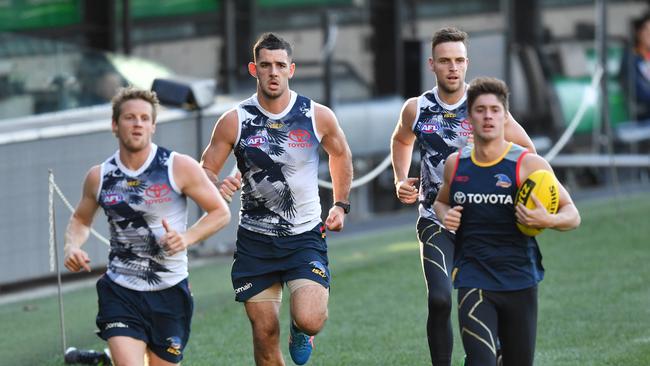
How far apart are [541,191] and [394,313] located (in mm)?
5526

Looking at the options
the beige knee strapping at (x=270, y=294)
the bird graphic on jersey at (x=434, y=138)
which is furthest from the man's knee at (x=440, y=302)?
the beige knee strapping at (x=270, y=294)

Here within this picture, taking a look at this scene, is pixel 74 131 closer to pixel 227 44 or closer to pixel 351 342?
pixel 351 342

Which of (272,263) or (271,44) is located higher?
(271,44)

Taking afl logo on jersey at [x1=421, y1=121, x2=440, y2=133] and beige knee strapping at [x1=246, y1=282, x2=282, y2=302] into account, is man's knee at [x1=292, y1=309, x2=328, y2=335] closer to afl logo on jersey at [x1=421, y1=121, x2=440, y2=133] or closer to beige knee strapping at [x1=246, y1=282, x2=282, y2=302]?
beige knee strapping at [x1=246, y1=282, x2=282, y2=302]

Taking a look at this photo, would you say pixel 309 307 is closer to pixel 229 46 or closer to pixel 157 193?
pixel 157 193

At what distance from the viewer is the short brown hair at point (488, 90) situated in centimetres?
782

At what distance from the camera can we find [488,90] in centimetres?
782

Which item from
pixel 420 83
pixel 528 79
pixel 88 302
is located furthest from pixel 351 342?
pixel 528 79

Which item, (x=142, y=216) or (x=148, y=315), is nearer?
(x=142, y=216)

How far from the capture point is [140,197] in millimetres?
7938

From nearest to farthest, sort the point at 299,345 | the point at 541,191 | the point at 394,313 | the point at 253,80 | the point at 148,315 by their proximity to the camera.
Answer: the point at 541,191 → the point at 148,315 → the point at 299,345 → the point at 394,313 → the point at 253,80

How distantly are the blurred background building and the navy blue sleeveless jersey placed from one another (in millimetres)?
Result: 8189

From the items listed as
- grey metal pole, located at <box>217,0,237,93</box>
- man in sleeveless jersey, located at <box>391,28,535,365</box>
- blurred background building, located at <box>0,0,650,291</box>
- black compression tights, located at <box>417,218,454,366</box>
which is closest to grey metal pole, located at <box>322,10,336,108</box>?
blurred background building, located at <box>0,0,650,291</box>

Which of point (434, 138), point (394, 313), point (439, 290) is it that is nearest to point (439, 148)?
point (434, 138)
